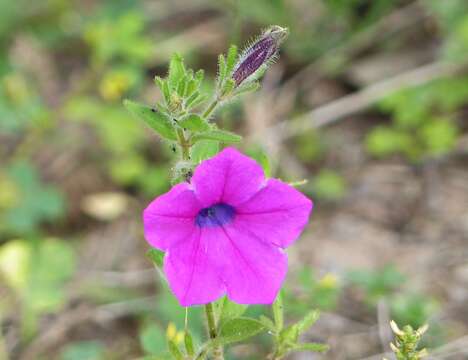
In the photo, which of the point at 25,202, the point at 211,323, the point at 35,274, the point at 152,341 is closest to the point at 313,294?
the point at 152,341

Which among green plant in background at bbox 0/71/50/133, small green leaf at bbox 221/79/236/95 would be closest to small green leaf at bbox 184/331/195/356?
small green leaf at bbox 221/79/236/95

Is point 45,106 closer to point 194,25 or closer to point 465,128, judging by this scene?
point 194,25

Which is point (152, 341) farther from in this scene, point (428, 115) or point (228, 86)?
point (428, 115)

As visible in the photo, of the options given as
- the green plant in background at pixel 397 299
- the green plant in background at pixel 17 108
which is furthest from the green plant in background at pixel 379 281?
the green plant in background at pixel 17 108

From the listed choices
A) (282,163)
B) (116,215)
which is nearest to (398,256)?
(282,163)

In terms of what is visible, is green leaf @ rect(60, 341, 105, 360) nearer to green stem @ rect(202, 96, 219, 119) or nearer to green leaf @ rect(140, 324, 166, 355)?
green leaf @ rect(140, 324, 166, 355)

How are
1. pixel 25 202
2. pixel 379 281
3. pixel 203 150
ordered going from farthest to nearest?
1. pixel 25 202
2. pixel 379 281
3. pixel 203 150

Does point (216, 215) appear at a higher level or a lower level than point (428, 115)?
lower

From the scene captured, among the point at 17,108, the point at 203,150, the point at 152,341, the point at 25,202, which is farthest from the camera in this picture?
the point at 17,108
